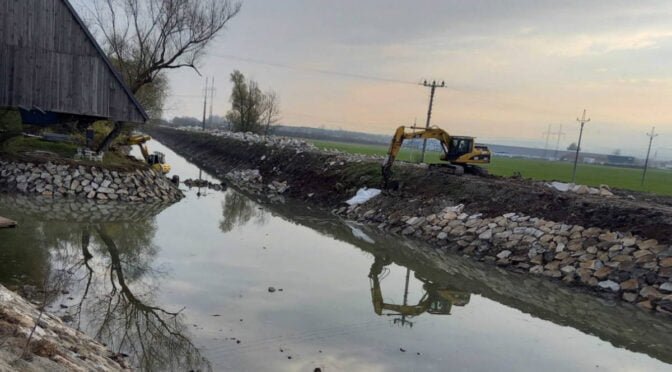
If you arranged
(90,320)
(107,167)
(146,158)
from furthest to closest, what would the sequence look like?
(146,158), (107,167), (90,320)

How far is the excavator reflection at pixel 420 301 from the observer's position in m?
9.55

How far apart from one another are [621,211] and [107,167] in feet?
63.1

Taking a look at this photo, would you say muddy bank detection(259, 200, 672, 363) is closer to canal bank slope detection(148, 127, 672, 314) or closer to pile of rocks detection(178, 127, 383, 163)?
canal bank slope detection(148, 127, 672, 314)

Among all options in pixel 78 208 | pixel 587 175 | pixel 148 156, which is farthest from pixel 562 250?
pixel 587 175

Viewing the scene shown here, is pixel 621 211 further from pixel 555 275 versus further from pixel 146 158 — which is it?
pixel 146 158

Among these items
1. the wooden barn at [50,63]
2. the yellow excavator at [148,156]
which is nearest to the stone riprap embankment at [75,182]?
the wooden barn at [50,63]

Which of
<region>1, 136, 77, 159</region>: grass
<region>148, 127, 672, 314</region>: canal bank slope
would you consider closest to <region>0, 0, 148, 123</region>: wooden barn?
<region>1, 136, 77, 159</region>: grass

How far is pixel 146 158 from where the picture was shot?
999 inches

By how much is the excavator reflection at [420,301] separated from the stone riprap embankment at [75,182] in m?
12.1

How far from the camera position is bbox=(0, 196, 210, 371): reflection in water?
686cm

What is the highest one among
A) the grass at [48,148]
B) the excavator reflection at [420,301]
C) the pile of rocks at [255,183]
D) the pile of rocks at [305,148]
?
the pile of rocks at [305,148]

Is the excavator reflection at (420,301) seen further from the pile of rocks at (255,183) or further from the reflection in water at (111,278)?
the pile of rocks at (255,183)

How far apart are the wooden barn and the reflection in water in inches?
148

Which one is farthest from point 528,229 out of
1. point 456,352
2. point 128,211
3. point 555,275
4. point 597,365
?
point 128,211
